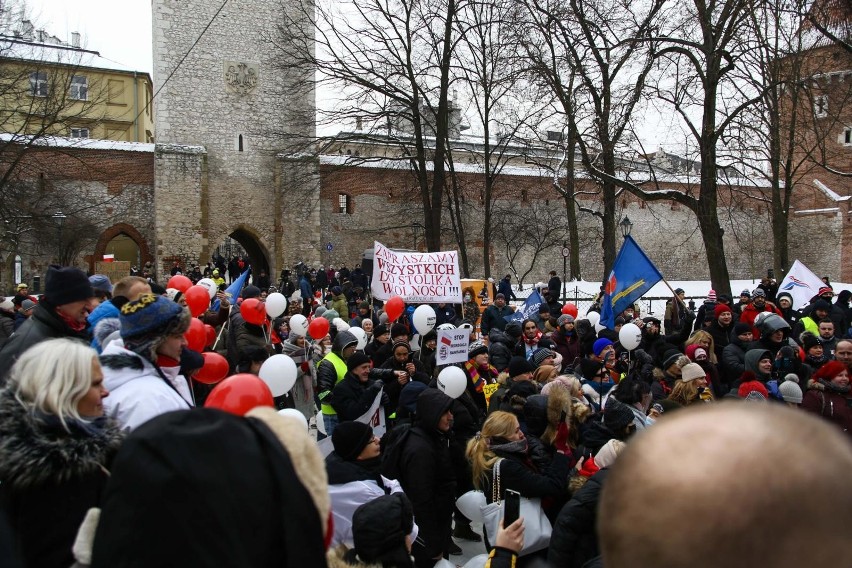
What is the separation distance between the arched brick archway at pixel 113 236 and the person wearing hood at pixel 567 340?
25.3 m

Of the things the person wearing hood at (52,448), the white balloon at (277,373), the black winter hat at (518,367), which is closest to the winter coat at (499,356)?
the black winter hat at (518,367)

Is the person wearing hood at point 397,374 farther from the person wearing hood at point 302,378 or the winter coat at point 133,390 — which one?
the winter coat at point 133,390

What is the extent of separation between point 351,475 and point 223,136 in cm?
2951

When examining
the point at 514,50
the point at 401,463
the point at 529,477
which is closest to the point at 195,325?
the point at 401,463

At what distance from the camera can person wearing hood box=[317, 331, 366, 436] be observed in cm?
566

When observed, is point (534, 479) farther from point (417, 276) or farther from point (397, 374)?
point (417, 276)

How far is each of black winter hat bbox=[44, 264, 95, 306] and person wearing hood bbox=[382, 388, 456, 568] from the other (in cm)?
196

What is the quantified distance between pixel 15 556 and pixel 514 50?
56.4ft

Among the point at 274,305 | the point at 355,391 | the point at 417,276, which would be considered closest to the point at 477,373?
the point at 355,391

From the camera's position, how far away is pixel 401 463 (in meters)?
4.21

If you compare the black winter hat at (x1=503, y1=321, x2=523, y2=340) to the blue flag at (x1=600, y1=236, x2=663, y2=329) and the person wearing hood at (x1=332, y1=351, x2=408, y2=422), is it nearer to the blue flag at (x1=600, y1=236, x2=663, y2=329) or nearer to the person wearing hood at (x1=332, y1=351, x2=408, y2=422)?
the blue flag at (x1=600, y1=236, x2=663, y2=329)

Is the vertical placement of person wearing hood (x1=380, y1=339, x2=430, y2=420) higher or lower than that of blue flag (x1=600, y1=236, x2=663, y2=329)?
lower

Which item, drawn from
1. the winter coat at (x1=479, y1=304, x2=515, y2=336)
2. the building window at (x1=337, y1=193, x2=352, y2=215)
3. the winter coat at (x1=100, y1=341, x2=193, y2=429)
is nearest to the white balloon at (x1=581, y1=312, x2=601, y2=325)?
the winter coat at (x1=479, y1=304, x2=515, y2=336)

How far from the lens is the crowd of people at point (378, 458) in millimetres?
801
